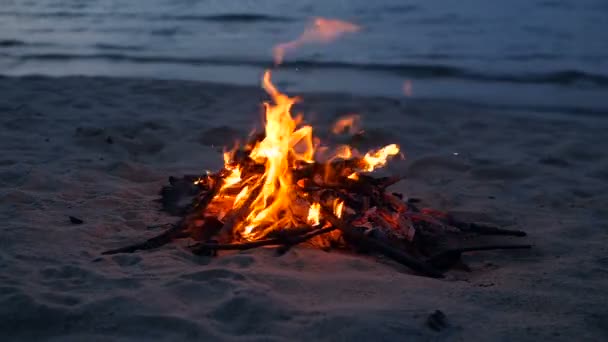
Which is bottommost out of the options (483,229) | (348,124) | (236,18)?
(483,229)

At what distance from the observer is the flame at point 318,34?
1436cm

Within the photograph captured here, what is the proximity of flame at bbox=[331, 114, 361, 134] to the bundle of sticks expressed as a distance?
3.21 meters

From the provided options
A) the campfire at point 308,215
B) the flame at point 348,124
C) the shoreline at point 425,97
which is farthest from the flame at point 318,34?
the campfire at point 308,215

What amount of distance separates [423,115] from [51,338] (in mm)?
6340

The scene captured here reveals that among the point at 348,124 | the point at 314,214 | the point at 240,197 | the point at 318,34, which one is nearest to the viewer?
the point at 314,214

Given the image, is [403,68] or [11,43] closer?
[403,68]

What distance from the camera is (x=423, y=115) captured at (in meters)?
8.61

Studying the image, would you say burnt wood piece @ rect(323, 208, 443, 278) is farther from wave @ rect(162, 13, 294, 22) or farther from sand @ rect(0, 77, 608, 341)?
wave @ rect(162, 13, 294, 22)

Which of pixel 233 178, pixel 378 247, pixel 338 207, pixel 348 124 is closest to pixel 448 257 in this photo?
pixel 378 247

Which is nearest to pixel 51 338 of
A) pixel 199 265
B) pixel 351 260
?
pixel 199 265

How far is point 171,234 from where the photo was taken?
4312mm

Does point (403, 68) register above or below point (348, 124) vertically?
above

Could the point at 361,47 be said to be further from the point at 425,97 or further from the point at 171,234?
the point at 171,234

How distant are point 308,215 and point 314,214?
0.32 ft
